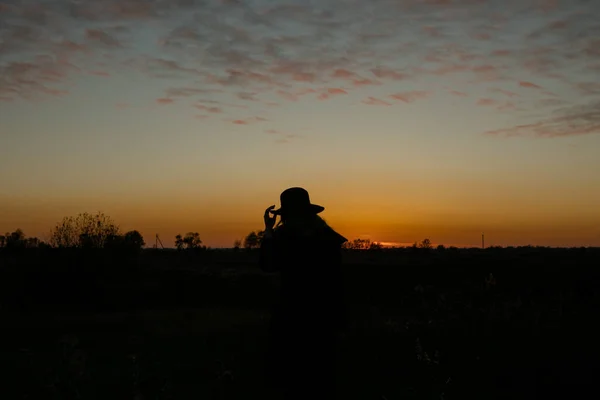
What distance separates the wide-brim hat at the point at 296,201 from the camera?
519 centimetres

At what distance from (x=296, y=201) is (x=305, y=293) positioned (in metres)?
0.68

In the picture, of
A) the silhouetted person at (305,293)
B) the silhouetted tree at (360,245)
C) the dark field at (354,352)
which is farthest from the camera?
the silhouetted tree at (360,245)

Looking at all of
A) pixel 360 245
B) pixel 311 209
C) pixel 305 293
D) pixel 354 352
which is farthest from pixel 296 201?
pixel 360 245

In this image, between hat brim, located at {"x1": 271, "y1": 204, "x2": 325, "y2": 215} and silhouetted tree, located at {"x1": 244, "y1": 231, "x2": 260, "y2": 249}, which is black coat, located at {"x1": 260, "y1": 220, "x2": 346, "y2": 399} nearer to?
hat brim, located at {"x1": 271, "y1": 204, "x2": 325, "y2": 215}

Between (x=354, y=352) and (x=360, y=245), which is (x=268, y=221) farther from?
(x=360, y=245)

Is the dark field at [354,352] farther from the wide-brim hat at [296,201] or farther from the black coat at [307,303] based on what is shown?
the wide-brim hat at [296,201]

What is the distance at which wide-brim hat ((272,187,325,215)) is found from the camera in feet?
17.0

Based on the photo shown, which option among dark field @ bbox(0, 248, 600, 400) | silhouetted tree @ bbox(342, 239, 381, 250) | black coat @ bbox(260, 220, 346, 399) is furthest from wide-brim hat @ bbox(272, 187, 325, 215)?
silhouetted tree @ bbox(342, 239, 381, 250)

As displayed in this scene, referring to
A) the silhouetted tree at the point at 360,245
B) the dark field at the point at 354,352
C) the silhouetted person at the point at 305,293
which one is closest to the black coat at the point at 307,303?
the silhouetted person at the point at 305,293

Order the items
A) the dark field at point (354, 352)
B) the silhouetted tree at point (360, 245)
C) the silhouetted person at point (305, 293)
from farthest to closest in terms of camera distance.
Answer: the silhouetted tree at point (360, 245) → the dark field at point (354, 352) → the silhouetted person at point (305, 293)

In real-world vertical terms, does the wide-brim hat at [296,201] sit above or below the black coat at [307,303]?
above

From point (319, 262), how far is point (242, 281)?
3091cm

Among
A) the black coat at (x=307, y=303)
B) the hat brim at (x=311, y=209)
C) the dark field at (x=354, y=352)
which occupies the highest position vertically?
the hat brim at (x=311, y=209)

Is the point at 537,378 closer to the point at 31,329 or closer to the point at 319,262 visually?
the point at 319,262
